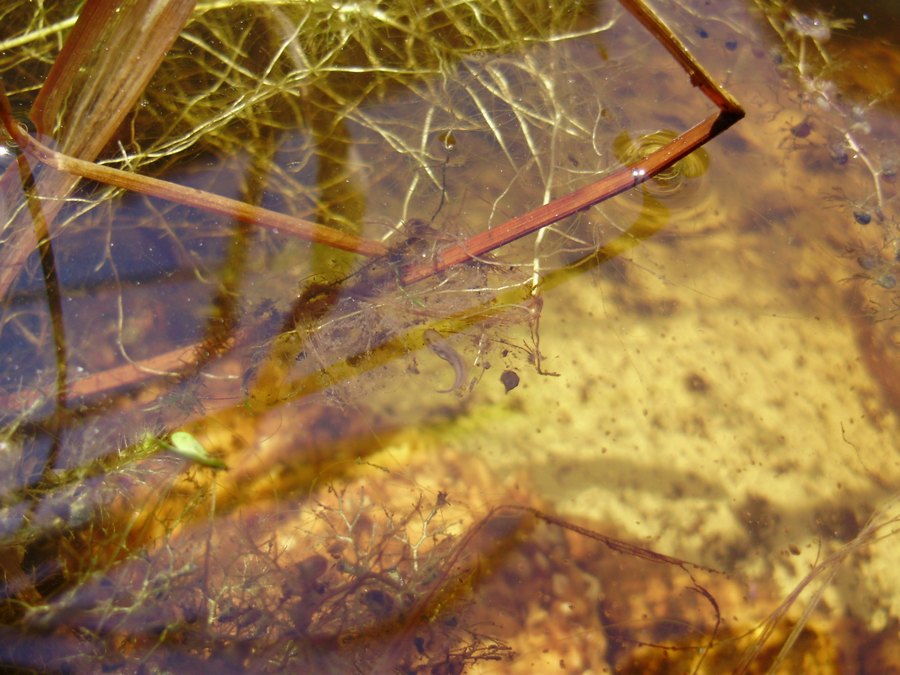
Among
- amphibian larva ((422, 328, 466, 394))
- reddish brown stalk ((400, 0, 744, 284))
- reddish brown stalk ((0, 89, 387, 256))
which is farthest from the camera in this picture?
amphibian larva ((422, 328, 466, 394))

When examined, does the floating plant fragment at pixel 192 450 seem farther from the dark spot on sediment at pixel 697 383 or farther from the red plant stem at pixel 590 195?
the dark spot on sediment at pixel 697 383

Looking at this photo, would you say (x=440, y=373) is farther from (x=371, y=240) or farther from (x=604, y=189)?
(x=604, y=189)

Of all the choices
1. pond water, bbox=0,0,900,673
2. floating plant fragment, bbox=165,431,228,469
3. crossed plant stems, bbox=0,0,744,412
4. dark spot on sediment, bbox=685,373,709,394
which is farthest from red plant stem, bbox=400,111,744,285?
floating plant fragment, bbox=165,431,228,469

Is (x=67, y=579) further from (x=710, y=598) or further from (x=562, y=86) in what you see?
(x=562, y=86)

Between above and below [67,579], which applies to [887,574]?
below

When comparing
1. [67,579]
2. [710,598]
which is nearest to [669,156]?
[710,598]

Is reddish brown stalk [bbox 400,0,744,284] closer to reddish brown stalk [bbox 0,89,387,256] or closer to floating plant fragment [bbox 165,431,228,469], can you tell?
reddish brown stalk [bbox 0,89,387,256]
